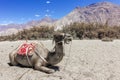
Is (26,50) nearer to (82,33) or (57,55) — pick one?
(57,55)

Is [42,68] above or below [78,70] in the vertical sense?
above

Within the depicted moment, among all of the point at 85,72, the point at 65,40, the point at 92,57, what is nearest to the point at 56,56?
the point at 65,40

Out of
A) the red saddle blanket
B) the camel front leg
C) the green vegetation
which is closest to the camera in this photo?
the camel front leg

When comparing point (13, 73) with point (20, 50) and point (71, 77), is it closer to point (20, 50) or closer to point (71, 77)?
point (20, 50)

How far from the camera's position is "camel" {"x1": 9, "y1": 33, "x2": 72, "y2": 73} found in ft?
17.9

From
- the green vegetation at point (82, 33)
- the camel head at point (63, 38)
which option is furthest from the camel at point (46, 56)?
the green vegetation at point (82, 33)

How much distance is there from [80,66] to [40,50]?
1.22 m

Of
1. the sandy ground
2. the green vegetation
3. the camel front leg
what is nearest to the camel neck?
the camel front leg

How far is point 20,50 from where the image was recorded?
6.36 meters

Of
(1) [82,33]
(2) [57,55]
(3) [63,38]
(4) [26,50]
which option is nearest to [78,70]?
(2) [57,55]

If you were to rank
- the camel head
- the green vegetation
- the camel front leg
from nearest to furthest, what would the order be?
the camel head, the camel front leg, the green vegetation

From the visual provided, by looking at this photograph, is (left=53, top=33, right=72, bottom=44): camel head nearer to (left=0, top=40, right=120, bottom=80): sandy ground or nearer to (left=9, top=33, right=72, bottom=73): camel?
(left=9, top=33, right=72, bottom=73): camel

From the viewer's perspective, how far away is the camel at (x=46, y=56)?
17.9ft

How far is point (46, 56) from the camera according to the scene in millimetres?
5883
